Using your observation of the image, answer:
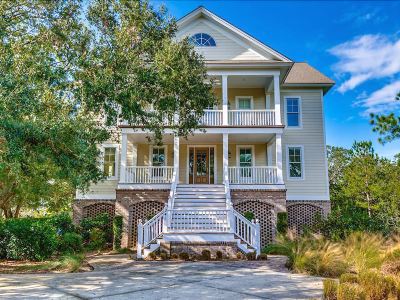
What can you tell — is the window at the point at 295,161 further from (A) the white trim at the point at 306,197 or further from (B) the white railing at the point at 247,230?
(B) the white railing at the point at 247,230

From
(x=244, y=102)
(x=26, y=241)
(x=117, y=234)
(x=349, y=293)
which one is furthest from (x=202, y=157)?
(x=349, y=293)

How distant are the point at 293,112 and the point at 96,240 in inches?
472

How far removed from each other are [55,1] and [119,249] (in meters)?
10.1

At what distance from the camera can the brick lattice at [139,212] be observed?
53.5ft

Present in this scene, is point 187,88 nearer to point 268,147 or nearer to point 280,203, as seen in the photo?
point 280,203

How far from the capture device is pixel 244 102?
65.1 ft

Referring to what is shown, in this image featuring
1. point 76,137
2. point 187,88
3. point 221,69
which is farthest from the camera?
point 221,69

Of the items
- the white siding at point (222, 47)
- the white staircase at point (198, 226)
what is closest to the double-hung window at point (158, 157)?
the white staircase at point (198, 226)

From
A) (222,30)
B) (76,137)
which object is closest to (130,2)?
(76,137)

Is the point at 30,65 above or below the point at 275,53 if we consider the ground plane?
below

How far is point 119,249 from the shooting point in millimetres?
15359

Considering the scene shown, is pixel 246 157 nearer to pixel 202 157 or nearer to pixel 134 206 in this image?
pixel 202 157

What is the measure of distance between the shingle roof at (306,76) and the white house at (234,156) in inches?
2.1

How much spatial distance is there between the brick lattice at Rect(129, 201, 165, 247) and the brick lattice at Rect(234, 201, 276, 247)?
375 centimetres
